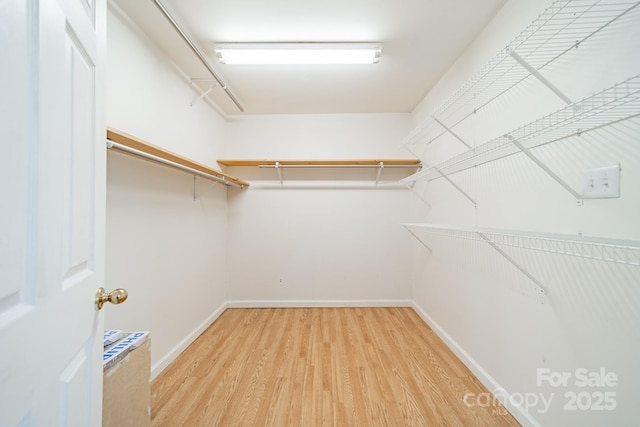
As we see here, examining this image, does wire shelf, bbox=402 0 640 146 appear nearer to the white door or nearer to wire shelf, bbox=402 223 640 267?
wire shelf, bbox=402 223 640 267

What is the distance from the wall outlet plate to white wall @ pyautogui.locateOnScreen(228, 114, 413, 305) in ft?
6.52

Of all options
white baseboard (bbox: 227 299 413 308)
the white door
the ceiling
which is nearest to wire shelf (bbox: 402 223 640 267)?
the white door

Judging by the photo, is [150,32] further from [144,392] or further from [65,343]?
[144,392]

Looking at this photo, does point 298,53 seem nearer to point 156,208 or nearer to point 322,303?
point 156,208

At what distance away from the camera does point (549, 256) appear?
118 cm

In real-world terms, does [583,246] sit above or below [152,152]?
below

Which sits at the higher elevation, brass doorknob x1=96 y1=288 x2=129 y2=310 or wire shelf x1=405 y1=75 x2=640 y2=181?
wire shelf x1=405 y1=75 x2=640 y2=181

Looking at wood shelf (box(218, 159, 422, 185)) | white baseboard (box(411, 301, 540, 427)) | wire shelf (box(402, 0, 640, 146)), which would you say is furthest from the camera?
wood shelf (box(218, 159, 422, 185))

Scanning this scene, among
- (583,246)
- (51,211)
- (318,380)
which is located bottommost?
(318,380)

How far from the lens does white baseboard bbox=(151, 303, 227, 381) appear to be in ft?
5.64

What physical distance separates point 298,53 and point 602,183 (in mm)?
1897

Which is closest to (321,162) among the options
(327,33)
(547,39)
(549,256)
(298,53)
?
(298,53)

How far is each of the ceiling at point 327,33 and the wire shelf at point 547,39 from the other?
0.46m

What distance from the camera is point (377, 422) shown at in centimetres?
135
